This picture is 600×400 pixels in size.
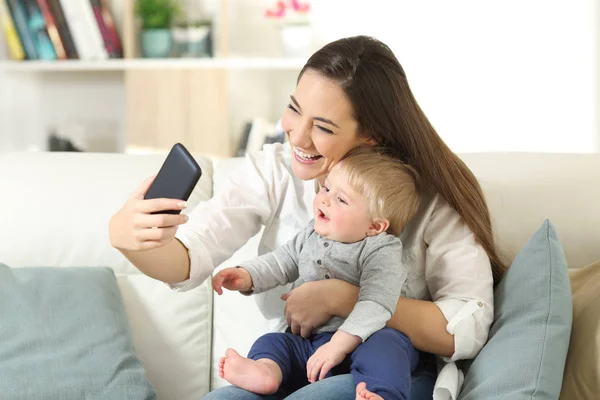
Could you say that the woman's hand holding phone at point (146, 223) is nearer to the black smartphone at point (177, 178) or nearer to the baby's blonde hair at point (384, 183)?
the black smartphone at point (177, 178)

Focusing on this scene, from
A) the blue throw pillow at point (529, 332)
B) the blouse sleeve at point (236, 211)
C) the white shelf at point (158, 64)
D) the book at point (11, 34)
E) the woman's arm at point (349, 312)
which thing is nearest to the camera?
the blue throw pillow at point (529, 332)

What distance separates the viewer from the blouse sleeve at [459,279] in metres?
1.52

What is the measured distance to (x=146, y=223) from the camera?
4.20 feet

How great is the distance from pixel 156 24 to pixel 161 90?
0.27m

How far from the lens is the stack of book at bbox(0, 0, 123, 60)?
137 inches

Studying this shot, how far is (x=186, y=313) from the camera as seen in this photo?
1926 mm

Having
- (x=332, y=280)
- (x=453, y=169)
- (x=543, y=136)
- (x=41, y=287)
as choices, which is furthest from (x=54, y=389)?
(x=543, y=136)

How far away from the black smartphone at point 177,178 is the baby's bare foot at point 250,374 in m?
0.28

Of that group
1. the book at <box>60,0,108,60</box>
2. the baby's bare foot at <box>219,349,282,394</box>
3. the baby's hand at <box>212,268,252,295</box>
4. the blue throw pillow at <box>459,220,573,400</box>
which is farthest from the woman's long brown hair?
the book at <box>60,0,108,60</box>

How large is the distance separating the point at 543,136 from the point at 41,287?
234cm

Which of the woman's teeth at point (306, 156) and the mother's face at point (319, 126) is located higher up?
the mother's face at point (319, 126)

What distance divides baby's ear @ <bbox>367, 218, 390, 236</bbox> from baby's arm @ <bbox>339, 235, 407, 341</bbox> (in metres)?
0.02

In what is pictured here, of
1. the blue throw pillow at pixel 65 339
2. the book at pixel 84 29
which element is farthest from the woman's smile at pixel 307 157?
the book at pixel 84 29

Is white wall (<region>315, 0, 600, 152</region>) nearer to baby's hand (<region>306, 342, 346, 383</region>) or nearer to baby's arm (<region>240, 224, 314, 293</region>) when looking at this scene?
baby's arm (<region>240, 224, 314, 293</region>)
